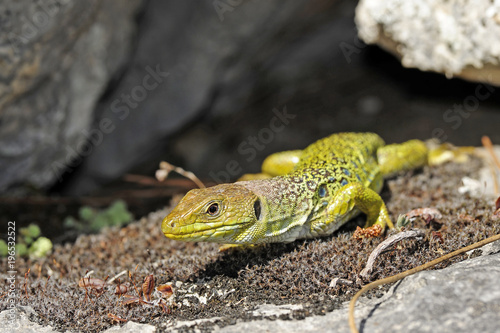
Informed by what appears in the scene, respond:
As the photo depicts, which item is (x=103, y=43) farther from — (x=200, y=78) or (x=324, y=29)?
(x=324, y=29)

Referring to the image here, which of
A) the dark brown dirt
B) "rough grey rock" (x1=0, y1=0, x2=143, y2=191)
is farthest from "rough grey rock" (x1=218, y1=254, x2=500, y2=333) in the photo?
"rough grey rock" (x1=0, y1=0, x2=143, y2=191)

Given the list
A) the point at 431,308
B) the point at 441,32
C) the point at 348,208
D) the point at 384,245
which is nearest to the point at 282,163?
the point at 348,208

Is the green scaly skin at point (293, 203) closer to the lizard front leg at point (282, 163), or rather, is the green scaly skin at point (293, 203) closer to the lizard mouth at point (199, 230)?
the lizard mouth at point (199, 230)

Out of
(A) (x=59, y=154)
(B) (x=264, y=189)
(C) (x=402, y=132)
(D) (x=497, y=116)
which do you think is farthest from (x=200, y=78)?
(D) (x=497, y=116)

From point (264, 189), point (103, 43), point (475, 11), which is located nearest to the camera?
point (264, 189)

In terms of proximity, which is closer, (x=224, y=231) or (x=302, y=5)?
(x=224, y=231)

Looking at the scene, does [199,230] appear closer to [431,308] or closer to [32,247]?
[431,308]
